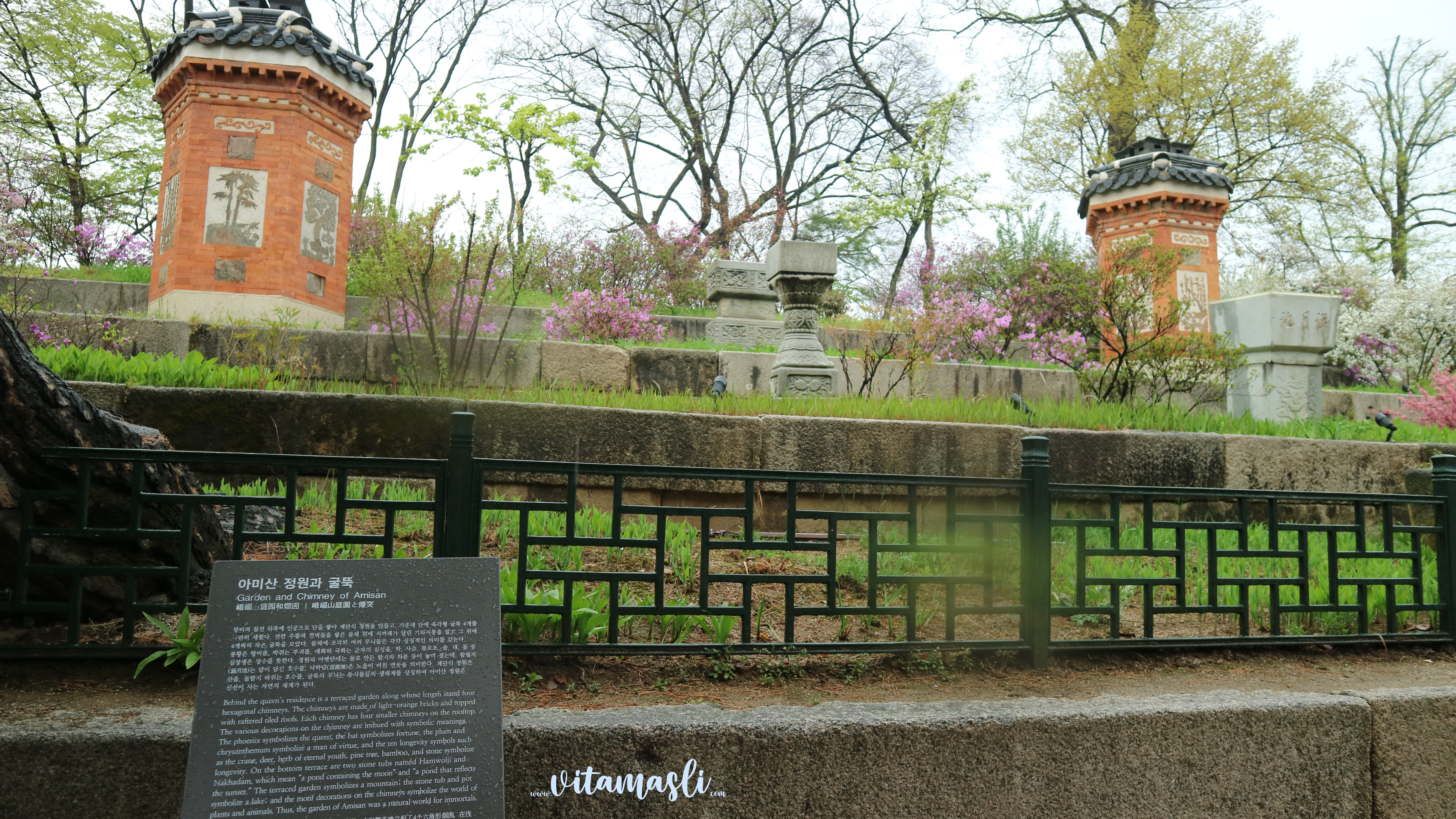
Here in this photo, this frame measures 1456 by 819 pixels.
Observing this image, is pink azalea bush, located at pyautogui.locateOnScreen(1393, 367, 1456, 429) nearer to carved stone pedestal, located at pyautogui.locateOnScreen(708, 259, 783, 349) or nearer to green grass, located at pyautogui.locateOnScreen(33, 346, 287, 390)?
carved stone pedestal, located at pyautogui.locateOnScreen(708, 259, 783, 349)

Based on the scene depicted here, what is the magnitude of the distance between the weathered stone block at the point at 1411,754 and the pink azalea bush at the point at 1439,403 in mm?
6491

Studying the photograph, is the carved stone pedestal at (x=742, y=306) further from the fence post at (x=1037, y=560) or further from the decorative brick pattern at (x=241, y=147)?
the fence post at (x=1037, y=560)

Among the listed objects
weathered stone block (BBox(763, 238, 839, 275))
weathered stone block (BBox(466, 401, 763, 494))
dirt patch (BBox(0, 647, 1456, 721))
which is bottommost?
dirt patch (BBox(0, 647, 1456, 721))

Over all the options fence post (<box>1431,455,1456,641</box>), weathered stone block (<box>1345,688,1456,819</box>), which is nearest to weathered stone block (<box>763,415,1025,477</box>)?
fence post (<box>1431,455,1456,641</box>)

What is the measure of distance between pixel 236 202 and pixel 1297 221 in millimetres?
23616

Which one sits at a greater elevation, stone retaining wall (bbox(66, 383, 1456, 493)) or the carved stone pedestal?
the carved stone pedestal

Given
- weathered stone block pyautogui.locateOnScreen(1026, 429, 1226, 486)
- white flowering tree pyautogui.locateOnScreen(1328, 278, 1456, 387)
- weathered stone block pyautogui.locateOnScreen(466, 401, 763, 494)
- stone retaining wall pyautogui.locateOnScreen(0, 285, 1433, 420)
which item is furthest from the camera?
white flowering tree pyautogui.locateOnScreen(1328, 278, 1456, 387)

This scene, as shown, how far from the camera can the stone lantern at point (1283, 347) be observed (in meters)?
7.25

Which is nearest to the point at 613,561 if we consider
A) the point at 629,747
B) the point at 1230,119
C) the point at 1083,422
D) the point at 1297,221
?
the point at 629,747

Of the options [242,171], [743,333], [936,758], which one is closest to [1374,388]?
[743,333]

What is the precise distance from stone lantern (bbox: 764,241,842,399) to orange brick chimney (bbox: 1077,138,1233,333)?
20.6 feet

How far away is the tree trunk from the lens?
2428 mm

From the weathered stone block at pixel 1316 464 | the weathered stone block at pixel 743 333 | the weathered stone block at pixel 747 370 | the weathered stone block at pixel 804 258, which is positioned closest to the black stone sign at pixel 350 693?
the weathered stone block at pixel 1316 464

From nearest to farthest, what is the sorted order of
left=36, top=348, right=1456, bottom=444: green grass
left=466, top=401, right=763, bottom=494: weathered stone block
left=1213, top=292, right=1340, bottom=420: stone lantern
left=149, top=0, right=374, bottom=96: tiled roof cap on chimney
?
left=36, top=348, right=1456, bottom=444: green grass → left=466, top=401, right=763, bottom=494: weathered stone block → left=1213, top=292, right=1340, bottom=420: stone lantern → left=149, top=0, right=374, bottom=96: tiled roof cap on chimney
